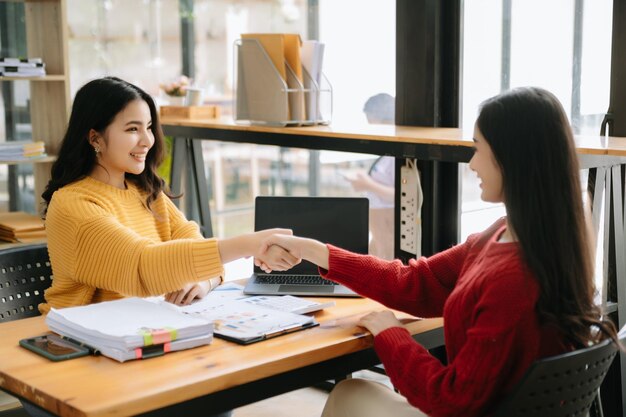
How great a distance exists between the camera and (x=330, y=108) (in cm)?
343

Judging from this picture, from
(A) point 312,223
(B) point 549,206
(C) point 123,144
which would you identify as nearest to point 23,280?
(C) point 123,144

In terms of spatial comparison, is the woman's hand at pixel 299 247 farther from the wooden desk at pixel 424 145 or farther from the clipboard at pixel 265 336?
the wooden desk at pixel 424 145

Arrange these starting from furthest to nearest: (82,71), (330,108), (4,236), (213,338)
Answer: (82,71) → (4,236) → (330,108) → (213,338)

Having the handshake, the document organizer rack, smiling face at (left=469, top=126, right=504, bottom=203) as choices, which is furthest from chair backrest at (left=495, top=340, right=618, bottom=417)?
the document organizer rack

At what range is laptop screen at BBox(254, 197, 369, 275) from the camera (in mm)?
2582

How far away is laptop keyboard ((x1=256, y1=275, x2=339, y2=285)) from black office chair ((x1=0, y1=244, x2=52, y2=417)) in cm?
63

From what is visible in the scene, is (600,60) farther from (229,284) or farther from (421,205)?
(229,284)

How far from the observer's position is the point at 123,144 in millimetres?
2424

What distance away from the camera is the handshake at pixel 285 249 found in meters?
2.27

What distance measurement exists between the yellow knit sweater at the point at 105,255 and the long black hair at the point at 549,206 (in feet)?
2.69

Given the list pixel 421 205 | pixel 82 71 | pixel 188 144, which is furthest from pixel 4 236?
pixel 421 205

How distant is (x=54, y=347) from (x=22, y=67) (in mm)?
2304

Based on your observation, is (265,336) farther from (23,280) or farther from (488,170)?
(23,280)

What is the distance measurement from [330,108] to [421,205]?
61cm
